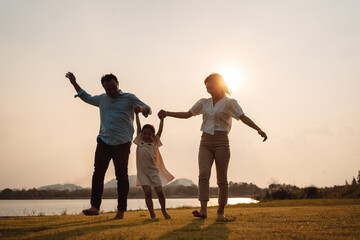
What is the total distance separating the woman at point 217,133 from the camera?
6.29 metres

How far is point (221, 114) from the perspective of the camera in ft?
21.0

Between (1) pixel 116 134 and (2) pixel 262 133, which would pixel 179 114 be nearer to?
(1) pixel 116 134

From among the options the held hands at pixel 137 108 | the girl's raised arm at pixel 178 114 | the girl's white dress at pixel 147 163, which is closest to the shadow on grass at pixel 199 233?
the girl's white dress at pixel 147 163

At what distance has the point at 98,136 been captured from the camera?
660 centimetres

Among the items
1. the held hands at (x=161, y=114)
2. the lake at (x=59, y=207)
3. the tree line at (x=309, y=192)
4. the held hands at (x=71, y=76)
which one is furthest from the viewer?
the tree line at (x=309, y=192)

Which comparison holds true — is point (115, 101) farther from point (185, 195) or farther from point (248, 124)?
point (185, 195)

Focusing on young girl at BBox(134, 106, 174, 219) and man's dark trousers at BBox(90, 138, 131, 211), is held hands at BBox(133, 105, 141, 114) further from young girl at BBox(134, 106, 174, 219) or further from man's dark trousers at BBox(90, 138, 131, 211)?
man's dark trousers at BBox(90, 138, 131, 211)

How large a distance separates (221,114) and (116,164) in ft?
7.06

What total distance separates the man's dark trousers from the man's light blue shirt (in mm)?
121

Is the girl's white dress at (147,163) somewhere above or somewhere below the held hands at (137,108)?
below

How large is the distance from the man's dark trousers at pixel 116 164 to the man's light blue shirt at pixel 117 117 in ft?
0.40

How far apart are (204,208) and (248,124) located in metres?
1.69

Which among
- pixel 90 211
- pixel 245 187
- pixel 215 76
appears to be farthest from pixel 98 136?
pixel 245 187

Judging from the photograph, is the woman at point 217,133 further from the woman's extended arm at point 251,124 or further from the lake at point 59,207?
the lake at point 59,207
